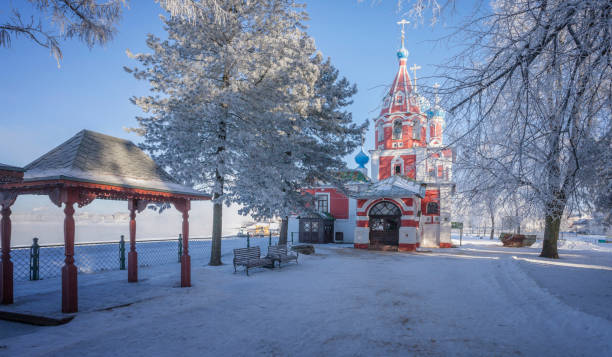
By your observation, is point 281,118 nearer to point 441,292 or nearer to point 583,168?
point 441,292

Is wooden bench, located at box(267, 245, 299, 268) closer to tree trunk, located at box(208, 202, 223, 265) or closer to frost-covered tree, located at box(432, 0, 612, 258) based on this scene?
tree trunk, located at box(208, 202, 223, 265)

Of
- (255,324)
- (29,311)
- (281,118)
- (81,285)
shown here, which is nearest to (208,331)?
(255,324)

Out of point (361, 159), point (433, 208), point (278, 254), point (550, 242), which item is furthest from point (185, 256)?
point (361, 159)

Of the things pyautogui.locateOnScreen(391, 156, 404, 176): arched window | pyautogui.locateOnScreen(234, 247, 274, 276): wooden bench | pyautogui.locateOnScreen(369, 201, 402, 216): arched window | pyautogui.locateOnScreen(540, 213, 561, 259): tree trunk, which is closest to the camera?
pyautogui.locateOnScreen(234, 247, 274, 276): wooden bench

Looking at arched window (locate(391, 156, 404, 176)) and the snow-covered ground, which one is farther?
arched window (locate(391, 156, 404, 176))

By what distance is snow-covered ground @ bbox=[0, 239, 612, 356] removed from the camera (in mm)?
5051

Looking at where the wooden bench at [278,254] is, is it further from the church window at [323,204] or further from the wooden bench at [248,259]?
the church window at [323,204]

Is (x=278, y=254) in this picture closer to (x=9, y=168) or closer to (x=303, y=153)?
(x=303, y=153)

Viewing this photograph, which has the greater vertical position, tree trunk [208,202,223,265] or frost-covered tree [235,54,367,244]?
frost-covered tree [235,54,367,244]

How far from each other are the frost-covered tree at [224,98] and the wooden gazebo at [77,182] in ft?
9.58

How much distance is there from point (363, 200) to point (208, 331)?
1857 cm

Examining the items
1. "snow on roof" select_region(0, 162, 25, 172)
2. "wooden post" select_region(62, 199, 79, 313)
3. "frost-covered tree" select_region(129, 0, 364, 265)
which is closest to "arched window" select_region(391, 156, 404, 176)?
"frost-covered tree" select_region(129, 0, 364, 265)

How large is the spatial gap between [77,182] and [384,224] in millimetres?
20735

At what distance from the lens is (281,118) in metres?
13.2
